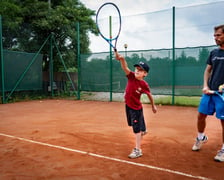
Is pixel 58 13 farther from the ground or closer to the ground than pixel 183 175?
farther from the ground

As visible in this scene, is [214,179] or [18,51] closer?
[214,179]

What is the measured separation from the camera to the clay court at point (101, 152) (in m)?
2.65

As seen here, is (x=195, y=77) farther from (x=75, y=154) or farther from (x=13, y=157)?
(x=13, y=157)

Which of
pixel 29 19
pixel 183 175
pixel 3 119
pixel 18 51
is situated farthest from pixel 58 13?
pixel 183 175

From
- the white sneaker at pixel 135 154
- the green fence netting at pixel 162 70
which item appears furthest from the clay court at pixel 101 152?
the green fence netting at pixel 162 70

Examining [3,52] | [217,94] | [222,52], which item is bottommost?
[217,94]

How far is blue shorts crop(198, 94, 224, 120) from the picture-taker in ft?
9.78

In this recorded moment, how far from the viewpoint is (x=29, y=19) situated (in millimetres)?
12188

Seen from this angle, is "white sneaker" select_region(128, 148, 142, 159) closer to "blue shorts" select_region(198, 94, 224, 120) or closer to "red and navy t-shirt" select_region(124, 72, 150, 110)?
"red and navy t-shirt" select_region(124, 72, 150, 110)

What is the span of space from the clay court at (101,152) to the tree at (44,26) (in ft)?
21.3

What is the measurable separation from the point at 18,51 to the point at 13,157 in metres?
8.29

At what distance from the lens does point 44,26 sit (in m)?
11.4

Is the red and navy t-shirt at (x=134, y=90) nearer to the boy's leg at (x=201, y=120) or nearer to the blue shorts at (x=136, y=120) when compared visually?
the blue shorts at (x=136, y=120)

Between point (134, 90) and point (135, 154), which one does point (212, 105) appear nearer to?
point (134, 90)
